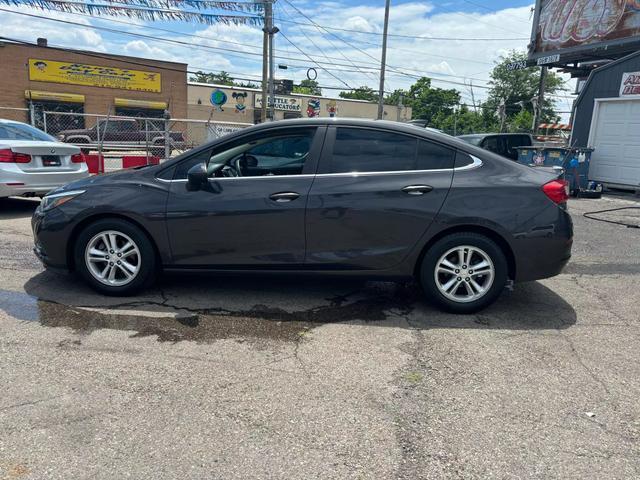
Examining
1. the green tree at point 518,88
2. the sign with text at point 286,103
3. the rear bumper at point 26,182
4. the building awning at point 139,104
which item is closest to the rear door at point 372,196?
the rear bumper at point 26,182

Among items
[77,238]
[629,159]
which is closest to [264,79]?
[629,159]

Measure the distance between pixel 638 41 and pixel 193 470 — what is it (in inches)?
788

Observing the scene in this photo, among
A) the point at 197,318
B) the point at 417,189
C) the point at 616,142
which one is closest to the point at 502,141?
the point at 616,142

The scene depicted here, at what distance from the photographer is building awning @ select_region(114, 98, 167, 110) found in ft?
120

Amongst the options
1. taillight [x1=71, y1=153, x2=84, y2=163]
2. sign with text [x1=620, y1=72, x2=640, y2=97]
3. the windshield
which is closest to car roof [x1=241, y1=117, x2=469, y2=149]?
taillight [x1=71, y1=153, x2=84, y2=163]

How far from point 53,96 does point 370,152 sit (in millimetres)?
Answer: 36111

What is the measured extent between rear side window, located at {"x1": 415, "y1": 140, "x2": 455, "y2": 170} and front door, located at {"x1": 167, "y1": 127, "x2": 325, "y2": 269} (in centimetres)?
88

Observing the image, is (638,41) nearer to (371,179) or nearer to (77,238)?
(371,179)

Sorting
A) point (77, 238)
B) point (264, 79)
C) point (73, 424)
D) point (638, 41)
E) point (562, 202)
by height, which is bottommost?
point (73, 424)

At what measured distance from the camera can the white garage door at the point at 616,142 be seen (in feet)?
48.8

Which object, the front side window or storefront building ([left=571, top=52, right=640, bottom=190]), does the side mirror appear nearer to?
the front side window

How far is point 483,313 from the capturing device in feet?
14.8

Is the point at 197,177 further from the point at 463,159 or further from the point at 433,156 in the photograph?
the point at 463,159

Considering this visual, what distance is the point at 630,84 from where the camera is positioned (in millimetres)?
15008
